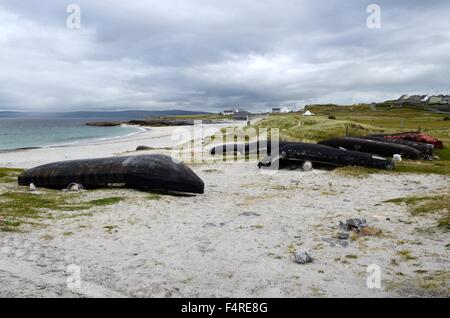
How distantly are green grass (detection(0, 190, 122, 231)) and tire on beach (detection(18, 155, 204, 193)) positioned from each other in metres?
1.14

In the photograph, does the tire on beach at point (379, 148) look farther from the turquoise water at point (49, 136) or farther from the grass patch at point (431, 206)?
the turquoise water at point (49, 136)

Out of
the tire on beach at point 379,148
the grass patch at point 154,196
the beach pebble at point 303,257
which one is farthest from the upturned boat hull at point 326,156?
the beach pebble at point 303,257

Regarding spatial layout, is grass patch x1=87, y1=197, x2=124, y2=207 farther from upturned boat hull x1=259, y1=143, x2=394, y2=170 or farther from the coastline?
the coastline

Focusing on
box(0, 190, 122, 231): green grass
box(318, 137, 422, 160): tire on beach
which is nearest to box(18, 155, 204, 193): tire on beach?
box(0, 190, 122, 231): green grass

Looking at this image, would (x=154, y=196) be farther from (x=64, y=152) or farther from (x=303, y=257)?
(x=64, y=152)

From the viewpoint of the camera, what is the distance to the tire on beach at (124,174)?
601 inches

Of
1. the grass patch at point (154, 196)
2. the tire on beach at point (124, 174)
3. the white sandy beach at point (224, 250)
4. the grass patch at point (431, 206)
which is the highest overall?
the tire on beach at point (124, 174)

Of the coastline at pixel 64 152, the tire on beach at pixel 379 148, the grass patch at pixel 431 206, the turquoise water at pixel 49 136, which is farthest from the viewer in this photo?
the turquoise water at pixel 49 136

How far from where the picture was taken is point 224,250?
8742 millimetres

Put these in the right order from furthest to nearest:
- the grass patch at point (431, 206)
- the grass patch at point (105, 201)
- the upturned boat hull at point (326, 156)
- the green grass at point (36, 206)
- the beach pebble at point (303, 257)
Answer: the upturned boat hull at point (326, 156), the grass patch at point (105, 201), the green grass at point (36, 206), the grass patch at point (431, 206), the beach pebble at point (303, 257)

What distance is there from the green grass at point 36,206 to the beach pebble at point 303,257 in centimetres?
715

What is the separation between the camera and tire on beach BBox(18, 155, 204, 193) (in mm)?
15266

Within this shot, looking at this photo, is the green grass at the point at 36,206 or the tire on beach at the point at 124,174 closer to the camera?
the green grass at the point at 36,206
